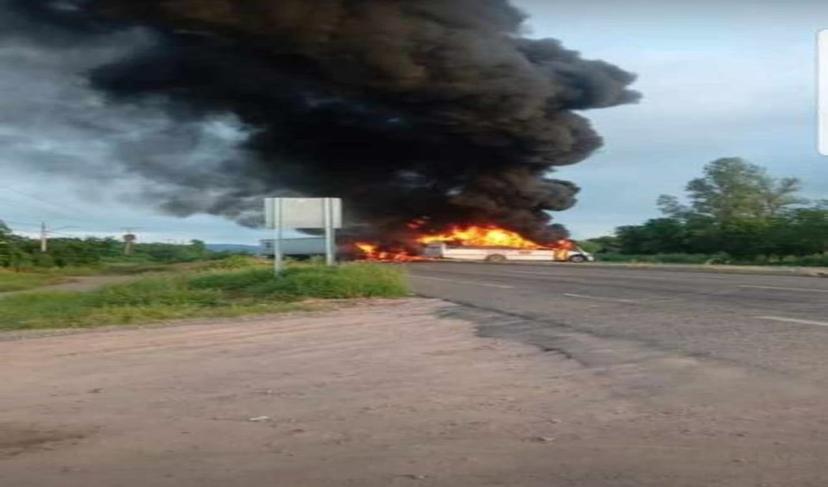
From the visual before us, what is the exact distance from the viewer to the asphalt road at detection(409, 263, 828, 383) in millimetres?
8758

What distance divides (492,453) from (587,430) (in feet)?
2.77

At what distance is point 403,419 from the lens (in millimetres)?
6051

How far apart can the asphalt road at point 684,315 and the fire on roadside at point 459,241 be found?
1204 centimetres

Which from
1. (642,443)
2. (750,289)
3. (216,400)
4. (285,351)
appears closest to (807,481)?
(642,443)

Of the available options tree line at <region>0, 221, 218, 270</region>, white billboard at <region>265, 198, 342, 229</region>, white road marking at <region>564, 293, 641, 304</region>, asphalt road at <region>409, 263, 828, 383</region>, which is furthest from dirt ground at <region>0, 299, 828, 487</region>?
tree line at <region>0, 221, 218, 270</region>

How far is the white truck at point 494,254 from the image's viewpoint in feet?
132

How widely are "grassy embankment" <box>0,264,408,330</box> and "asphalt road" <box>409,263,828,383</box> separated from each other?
1606 millimetres

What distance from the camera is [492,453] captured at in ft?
16.3

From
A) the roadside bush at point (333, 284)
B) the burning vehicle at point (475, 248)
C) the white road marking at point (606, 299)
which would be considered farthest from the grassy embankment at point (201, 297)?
the burning vehicle at point (475, 248)

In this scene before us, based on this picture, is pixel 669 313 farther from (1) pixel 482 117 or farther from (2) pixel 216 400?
(1) pixel 482 117

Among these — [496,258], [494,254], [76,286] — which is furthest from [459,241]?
[76,286]

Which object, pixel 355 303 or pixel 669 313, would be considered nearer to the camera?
pixel 669 313

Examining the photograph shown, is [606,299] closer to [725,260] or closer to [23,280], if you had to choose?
[23,280]

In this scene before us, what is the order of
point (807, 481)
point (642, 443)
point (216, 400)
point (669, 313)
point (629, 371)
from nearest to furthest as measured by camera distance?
point (807, 481), point (642, 443), point (216, 400), point (629, 371), point (669, 313)
